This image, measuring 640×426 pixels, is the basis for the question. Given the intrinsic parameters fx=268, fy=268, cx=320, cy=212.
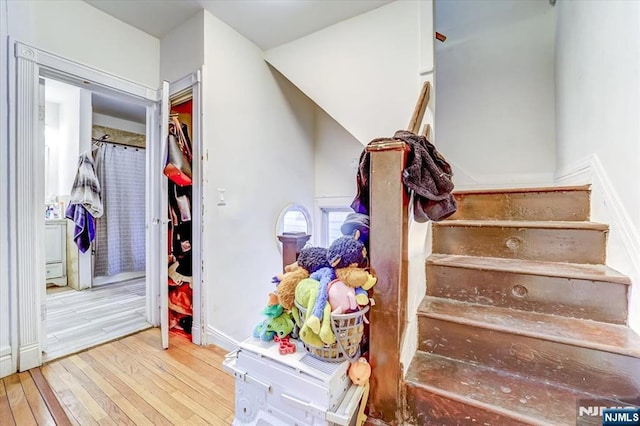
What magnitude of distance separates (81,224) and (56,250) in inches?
24.8

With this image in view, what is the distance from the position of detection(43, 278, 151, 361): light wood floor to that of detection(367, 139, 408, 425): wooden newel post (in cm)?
210

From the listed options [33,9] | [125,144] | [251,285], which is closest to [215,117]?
[33,9]

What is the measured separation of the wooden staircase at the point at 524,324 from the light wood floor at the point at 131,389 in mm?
1036

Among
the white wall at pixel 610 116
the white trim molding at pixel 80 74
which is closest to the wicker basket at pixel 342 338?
the white wall at pixel 610 116

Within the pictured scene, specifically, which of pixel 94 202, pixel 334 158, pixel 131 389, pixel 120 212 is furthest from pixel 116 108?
pixel 131 389

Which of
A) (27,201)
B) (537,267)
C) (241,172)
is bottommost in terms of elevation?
(537,267)

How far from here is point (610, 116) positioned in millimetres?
1279

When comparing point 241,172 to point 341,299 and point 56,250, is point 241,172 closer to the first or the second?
point 341,299

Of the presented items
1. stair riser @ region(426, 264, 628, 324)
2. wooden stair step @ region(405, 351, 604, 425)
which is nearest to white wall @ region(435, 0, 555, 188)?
stair riser @ region(426, 264, 628, 324)

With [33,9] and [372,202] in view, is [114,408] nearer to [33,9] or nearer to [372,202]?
[372,202]

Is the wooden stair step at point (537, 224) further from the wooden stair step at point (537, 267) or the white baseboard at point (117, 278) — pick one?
the white baseboard at point (117, 278)

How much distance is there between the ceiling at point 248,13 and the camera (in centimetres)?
Result: 195

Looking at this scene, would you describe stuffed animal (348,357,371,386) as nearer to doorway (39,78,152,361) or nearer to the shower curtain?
doorway (39,78,152,361)

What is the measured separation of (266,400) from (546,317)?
4.00 feet
